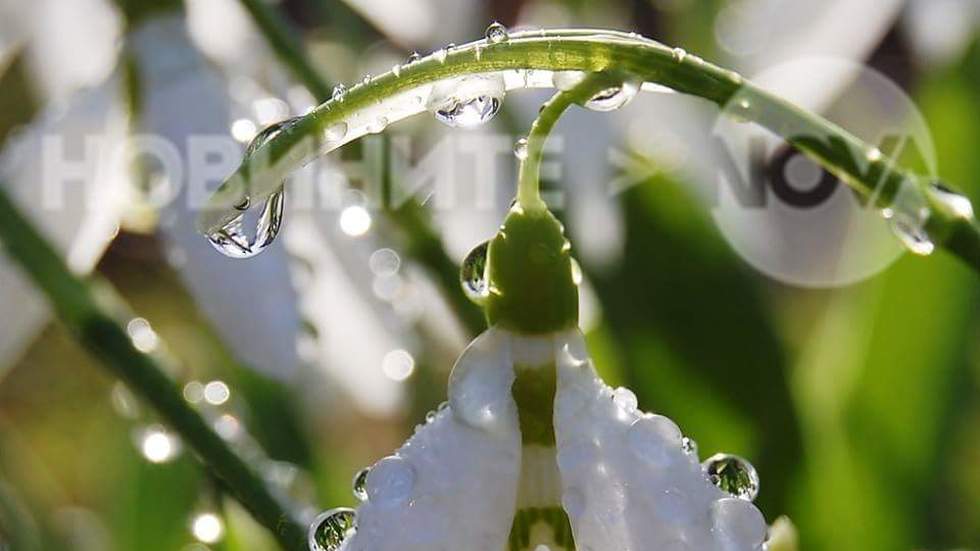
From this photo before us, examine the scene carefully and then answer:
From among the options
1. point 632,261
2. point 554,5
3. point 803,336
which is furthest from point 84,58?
point 803,336

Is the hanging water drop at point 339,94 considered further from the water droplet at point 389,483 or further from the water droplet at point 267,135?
the water droplet at point 389,483

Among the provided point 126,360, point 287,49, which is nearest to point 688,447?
point 126,360

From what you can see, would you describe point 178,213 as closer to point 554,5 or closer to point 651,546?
point 554,5

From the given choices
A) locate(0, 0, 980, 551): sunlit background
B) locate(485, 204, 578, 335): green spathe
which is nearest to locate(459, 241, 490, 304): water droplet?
locate(485, 204, 578, 335): green spathe

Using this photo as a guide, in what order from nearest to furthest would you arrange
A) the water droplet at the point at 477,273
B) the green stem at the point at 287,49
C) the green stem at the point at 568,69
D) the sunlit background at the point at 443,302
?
the green stem at the point at 568,69 → the water droplet at the point at 477,273 → the green stem at the point at 287,49 → the sunlit background at the point at 443,302

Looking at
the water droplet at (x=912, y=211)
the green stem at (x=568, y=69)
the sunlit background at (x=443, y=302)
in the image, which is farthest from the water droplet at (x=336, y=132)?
the sunlit background at (x=443, y=302)

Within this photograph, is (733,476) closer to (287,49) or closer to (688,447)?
(688,447)
